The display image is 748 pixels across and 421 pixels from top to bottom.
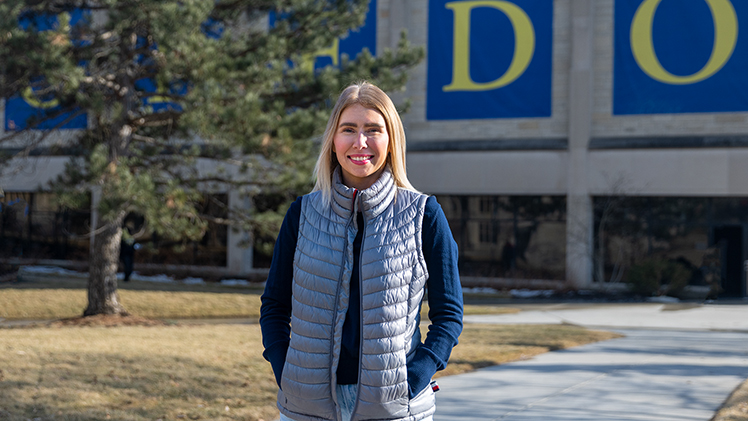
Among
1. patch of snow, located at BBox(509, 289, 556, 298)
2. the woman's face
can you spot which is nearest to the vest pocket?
the woman's face

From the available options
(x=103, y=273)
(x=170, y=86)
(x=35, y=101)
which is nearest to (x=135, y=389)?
(x=103, y=273)

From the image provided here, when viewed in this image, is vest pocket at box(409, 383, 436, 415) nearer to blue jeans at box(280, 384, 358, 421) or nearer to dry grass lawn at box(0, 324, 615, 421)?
blue jeans at box(280, 384, 358, 421)

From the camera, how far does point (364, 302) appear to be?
2.23m

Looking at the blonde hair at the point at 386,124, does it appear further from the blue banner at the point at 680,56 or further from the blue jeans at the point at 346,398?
the blue banner at the point at 680,56

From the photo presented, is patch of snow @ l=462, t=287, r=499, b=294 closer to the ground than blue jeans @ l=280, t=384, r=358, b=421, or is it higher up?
closer to the ground

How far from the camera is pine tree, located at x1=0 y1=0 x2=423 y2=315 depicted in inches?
404

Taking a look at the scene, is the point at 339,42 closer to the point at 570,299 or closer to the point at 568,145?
the point at 568,145

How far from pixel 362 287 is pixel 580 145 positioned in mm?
20388

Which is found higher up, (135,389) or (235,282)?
(135,389)

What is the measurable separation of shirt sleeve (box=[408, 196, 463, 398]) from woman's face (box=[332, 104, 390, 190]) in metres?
0.25

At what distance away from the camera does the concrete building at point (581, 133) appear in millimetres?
20422

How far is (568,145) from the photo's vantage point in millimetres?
21703

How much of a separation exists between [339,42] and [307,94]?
38.8 ft

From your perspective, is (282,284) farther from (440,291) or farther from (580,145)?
(580,145)
